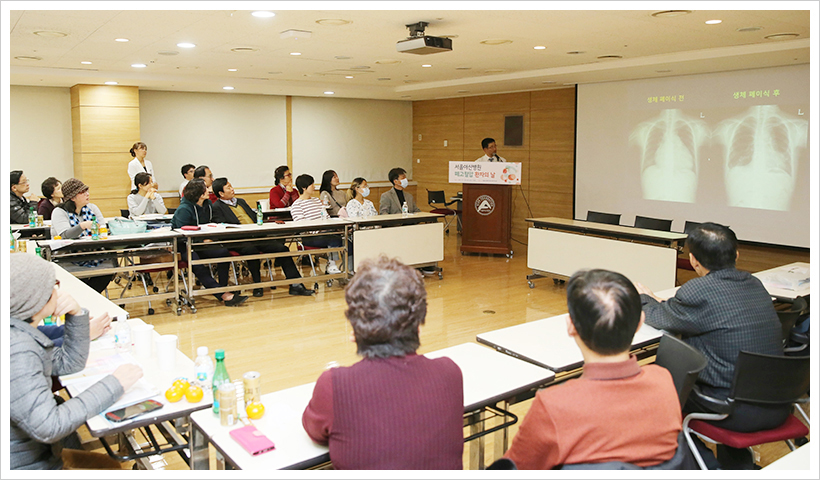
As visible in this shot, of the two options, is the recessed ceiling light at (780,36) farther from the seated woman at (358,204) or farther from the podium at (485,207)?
the seated woman at (358,204)

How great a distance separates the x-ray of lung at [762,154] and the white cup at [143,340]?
7632mm

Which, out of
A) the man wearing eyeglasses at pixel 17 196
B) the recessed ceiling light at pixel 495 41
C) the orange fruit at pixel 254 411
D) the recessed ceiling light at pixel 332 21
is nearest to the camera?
the orange fruit at pixel 254 411

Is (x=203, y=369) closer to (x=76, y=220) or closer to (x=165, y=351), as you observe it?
(x=165, y=351)

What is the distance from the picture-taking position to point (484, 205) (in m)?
9.29

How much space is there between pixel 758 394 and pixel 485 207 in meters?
6.80

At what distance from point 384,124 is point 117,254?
824 centimetres

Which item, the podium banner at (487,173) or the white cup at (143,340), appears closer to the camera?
the white cup at (143,340)

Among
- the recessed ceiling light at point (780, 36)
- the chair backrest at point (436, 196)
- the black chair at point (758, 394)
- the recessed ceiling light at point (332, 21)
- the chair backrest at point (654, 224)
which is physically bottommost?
the black chair at point (758, 394)

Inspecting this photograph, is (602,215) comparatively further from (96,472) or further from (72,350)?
(96,472)

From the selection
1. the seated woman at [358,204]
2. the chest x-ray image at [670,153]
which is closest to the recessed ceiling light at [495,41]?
the seated woman at [358,204]

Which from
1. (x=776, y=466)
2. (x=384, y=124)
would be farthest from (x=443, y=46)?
(x=384, y=124)

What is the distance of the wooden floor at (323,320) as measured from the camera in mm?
4871

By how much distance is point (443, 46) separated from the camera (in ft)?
19.0

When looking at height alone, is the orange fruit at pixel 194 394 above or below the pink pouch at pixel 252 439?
above
